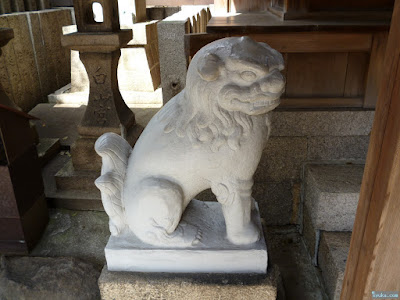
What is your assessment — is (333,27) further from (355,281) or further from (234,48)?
(355,281)

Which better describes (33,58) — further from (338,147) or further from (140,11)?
(338,147)

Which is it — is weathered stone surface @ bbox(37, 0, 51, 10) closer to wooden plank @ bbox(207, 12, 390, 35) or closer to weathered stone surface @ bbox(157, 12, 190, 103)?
weathered stone surface @ bbox(157, 12, 190, 103)

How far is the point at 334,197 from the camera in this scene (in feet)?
7.50

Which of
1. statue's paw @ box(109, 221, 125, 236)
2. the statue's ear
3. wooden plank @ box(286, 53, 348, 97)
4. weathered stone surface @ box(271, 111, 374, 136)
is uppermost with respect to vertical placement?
the statue's ear

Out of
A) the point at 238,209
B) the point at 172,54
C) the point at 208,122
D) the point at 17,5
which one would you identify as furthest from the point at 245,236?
the point at 17,5

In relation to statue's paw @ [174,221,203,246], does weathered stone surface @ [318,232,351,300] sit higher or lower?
lower

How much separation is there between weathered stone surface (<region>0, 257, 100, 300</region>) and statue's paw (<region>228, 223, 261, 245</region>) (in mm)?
1110

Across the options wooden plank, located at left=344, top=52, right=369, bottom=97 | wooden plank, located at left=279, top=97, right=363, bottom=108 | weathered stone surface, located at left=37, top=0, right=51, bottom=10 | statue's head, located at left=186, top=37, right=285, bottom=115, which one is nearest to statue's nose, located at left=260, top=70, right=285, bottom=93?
statue's head, located at left=186, top=37, right=285, bottom=115

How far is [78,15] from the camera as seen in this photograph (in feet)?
9.41

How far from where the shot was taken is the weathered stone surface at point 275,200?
2.81m

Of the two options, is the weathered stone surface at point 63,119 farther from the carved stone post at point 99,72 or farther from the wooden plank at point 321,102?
the wooden plank at point 321,102

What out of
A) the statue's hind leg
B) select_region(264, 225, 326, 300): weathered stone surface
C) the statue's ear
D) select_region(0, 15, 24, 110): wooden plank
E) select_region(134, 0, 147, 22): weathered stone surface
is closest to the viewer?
the statue's ear

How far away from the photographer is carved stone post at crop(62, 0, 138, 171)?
282cm

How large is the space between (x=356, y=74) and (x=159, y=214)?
1885 mm
